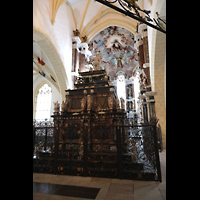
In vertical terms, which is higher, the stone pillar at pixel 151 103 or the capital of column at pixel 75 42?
the capital of column at pixel 75 42

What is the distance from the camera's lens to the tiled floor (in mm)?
2527

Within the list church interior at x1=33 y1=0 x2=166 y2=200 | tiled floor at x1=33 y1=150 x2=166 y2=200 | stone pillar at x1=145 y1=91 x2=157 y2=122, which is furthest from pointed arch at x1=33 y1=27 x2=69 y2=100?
tiled floor at x1=33 y1=150 x2=166 y2=200

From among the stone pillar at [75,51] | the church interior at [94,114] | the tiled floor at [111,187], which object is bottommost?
the tiled floor at [111,187]

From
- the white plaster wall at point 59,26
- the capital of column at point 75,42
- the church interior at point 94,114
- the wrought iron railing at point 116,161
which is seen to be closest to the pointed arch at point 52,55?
the church interior at point 94,114

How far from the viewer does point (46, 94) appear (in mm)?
17281

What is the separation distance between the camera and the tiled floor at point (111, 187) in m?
2.53

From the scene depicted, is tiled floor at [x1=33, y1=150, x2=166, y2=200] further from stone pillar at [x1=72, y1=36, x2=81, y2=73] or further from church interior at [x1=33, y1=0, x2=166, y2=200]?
stone pillar at [x1=72, y1=36, x2=81, y2=73]

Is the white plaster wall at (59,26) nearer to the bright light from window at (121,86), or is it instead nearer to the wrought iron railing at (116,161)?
the wrought iron railing at (116,161)

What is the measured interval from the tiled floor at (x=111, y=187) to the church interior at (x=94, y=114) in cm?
2
